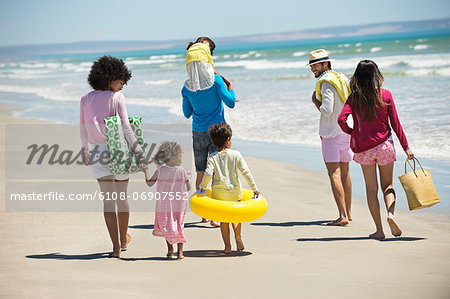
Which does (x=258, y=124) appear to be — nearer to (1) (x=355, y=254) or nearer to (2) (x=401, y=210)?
(2) (x=401, y=210)

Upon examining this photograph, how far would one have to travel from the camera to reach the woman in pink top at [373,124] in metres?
5.29

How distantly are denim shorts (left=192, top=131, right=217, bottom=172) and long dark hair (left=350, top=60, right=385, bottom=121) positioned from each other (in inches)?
56.7

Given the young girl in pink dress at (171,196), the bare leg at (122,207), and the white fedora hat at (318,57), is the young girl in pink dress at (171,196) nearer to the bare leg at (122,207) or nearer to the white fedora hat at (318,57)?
the bare leg at (122,207)

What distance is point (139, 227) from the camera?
6043 mm

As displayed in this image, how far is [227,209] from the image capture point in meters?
4.80

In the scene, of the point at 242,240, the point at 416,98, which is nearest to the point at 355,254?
the point at 242,240

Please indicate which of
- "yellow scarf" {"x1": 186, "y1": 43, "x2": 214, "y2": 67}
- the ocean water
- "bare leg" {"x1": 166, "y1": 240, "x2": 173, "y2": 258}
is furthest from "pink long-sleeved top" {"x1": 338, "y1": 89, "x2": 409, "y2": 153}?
"bare leg" {"x1": 166, "y1": 240, "x2": 173, "y2": 258}

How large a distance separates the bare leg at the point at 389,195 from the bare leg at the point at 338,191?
1.89 ft

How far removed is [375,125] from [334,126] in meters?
0.64

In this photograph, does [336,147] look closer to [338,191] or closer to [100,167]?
[338,191]

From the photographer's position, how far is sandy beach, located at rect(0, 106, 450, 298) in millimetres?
4043

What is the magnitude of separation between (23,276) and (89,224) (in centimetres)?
169

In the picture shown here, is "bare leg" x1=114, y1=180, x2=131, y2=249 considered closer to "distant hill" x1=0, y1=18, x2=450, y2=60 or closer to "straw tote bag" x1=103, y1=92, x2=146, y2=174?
"straw tote bag" x1=103, y1=92, x2=146, y2=174

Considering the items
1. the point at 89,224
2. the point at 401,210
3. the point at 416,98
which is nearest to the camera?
the point at 89,224
